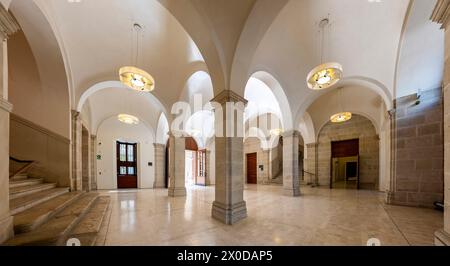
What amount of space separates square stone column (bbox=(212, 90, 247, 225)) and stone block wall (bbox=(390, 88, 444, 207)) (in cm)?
459

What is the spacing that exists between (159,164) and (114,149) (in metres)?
2.53

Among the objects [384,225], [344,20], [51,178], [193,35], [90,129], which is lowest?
[384,225]

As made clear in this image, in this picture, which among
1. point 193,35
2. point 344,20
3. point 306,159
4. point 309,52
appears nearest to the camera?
point 193,35

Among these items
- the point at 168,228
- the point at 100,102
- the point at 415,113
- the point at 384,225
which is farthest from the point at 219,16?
the point at 100,102

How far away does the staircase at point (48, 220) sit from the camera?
2.02 metres

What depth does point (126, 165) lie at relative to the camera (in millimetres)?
9742

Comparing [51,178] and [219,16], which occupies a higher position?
[219,16]

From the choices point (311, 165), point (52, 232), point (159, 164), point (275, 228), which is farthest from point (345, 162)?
point (52, 232)

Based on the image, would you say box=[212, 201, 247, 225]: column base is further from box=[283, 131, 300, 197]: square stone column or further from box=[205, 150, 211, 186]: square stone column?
box=[205, 150, 211, 186]: square stone column

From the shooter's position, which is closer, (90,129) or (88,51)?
(88,51)

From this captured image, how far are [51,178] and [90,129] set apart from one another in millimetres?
4857

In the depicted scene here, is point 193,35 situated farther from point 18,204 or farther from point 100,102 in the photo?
point 100,102

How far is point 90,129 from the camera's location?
8.59 meters

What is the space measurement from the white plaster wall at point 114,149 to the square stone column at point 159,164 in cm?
29
